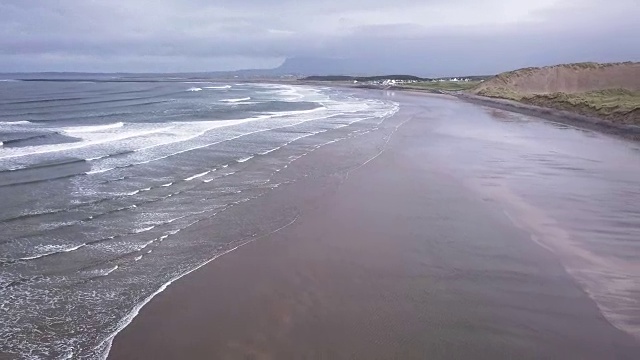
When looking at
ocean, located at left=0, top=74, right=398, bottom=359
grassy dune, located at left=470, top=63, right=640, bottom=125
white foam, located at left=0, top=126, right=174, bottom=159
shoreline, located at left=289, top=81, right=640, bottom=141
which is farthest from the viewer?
grassy dune, located at left=470, top=63, right=640, bottom=125

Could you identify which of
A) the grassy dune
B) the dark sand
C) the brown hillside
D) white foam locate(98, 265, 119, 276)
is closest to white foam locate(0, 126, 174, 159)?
the dark sand

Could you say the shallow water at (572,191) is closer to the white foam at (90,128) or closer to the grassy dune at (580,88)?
the grassy dune at (580,88)

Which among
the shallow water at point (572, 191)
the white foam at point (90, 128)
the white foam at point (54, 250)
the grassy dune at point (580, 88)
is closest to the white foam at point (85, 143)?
the white foam at point (90, 128)

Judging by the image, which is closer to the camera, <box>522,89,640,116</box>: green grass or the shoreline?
the shoreline

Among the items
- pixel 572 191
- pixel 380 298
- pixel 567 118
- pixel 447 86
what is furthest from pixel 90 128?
pixel 447 86

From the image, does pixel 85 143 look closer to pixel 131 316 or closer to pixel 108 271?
pixel 108 271

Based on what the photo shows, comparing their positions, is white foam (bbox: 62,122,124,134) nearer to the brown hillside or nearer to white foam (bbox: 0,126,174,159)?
white foam (bbox: 0,126,174,159)

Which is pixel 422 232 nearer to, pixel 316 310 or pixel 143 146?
pixel 316 310
